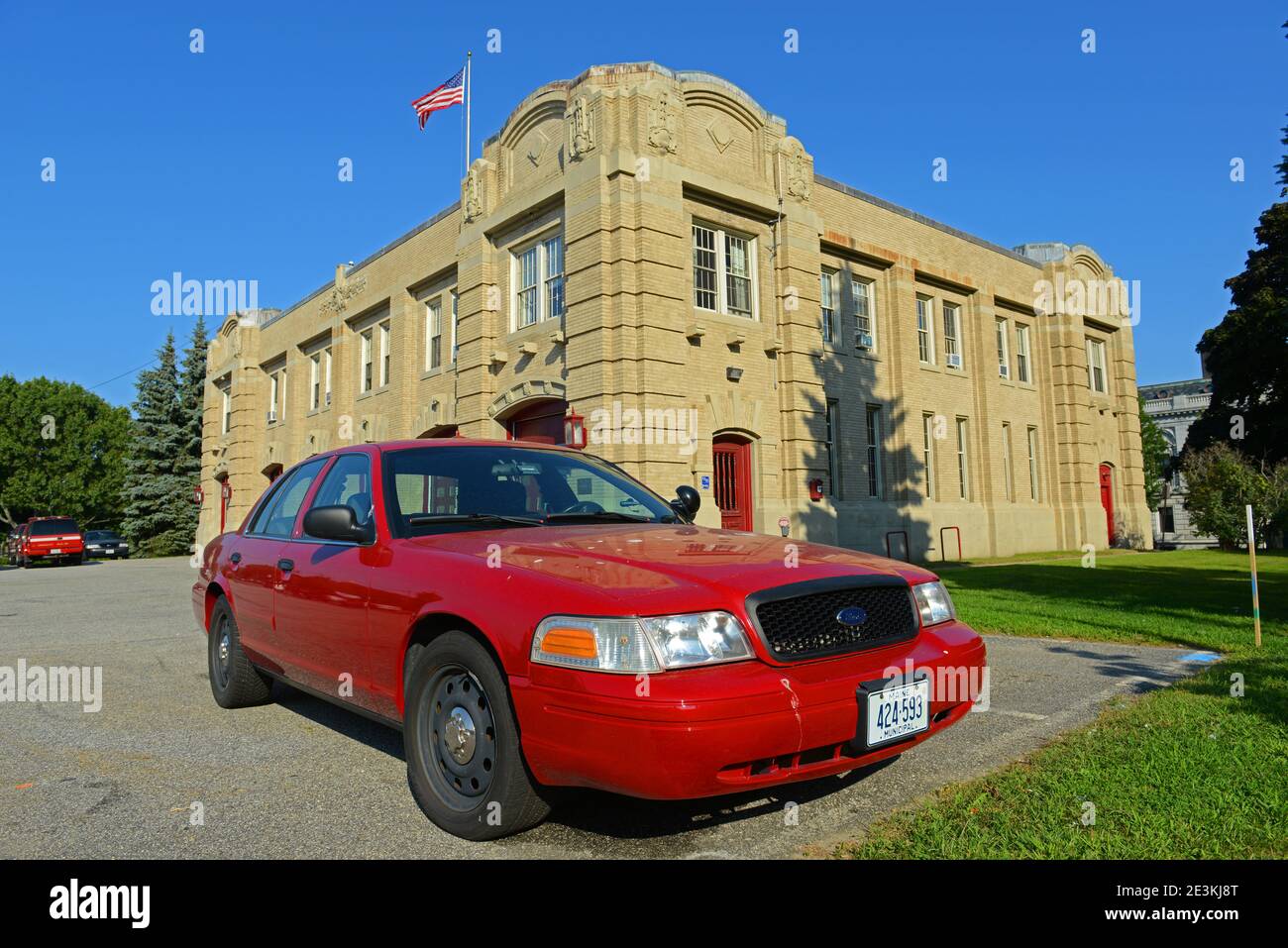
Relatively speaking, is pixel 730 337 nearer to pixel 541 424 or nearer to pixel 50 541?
pixel 541 424

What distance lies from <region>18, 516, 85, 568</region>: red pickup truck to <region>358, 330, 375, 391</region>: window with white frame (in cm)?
1454

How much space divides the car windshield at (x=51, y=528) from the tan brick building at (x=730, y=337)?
1084cm

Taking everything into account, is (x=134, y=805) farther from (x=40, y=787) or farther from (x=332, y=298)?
(x=332, y=298)

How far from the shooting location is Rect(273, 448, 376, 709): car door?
12.3 feet

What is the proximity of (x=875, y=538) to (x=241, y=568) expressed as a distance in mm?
16239

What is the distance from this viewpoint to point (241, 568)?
511 cm

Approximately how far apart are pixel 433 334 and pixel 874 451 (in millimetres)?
11650

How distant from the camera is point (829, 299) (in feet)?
63.8

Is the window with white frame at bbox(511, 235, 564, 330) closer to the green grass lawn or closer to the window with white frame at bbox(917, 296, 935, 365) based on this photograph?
the window with white frame at bbox(917, 296, 935, 365)

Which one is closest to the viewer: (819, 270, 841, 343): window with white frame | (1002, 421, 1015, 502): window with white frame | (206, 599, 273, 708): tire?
(206, 599, 273, 708): tire

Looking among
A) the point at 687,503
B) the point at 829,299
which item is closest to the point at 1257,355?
the point at 829,299

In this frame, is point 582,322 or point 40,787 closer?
point 40,787

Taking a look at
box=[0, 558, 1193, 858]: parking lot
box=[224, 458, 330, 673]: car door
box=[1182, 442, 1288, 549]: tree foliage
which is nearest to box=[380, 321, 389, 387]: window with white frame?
box=[0, 558, 1193, 858]: parking lot

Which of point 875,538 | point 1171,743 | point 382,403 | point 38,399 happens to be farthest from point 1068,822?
point 38,399
